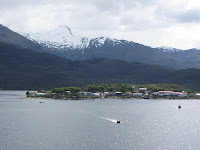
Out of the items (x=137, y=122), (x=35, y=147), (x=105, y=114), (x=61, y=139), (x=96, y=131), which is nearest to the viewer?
(x=35, y=147)

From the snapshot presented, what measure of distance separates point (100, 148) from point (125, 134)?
21.5 metres

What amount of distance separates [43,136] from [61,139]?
6.89m

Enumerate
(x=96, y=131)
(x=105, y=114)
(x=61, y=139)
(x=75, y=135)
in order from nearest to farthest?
1. (x=61, y=139)
2. (x=75, y=135)
3. (x=96, y=131)
4. (x=105, y=114)

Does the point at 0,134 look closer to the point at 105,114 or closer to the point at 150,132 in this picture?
the point at 150,132

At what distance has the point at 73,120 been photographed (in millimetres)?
137500

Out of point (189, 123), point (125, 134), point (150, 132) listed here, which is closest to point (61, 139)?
point (125, 134)

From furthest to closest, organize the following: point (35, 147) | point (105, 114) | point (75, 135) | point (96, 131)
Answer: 1. point (105, 114)
2. point (96, 131)
3. point (75, 135)
4. point (35, 147)

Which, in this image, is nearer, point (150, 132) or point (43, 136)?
point (43, 136)

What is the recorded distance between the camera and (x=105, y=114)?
158875 millimetres

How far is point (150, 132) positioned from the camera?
11406 centimetres

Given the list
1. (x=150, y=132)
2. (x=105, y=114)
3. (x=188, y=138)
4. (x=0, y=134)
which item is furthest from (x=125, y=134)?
(x=105, y=114)

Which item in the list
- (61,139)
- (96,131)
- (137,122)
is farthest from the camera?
(137,122)

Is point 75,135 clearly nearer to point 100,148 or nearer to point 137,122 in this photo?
point 100,148

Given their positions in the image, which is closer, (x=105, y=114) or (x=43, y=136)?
(x=43, y=136)
